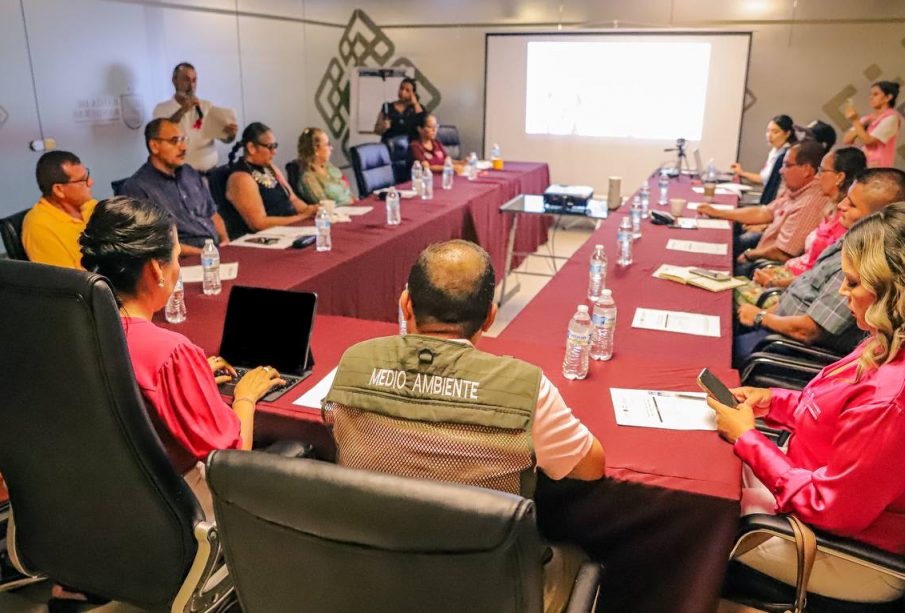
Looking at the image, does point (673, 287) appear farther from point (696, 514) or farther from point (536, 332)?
point (696, 514)

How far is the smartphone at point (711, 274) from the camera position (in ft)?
9.09

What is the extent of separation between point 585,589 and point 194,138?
4884 millimetres

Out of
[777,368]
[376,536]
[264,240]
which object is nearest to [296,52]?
[264,240]

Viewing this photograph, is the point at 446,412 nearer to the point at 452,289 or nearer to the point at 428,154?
the point at 452,289

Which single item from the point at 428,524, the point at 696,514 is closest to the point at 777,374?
the point at 696,514

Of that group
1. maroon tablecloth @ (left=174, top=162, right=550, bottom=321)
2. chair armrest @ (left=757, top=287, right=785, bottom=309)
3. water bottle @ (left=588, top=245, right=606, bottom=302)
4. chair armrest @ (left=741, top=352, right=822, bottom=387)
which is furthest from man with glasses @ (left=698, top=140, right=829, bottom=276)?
maroon tablecloth @ (left=174, top=162, right=550, bottom=321)

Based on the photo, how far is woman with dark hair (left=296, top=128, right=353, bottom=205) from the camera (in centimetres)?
432

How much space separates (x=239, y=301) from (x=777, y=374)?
185 centimetres

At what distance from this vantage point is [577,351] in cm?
181

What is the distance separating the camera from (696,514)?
4.49 feet

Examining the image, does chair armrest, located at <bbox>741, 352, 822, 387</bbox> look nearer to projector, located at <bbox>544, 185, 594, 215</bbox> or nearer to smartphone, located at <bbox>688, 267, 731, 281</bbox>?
smartphone, located at <bbox>688, 267, 731, 281</bbox>

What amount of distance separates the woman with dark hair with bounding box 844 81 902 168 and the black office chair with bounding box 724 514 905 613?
213 inches

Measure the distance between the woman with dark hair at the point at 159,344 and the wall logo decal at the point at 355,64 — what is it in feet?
21.9

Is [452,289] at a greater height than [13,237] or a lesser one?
greater
